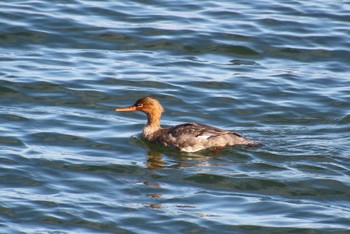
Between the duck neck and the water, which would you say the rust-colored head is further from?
the water

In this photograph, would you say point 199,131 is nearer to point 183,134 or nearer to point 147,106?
point 183,134

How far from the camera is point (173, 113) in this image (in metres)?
18.2

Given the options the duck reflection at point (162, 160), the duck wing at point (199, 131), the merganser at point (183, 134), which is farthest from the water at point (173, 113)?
the duck wing at point (199, 131)

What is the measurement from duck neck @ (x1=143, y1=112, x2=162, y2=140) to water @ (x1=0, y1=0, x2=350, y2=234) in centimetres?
23

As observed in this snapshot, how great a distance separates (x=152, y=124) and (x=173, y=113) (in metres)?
1.24

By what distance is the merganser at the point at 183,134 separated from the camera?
52.8ft

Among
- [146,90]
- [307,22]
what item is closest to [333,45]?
[307,22]

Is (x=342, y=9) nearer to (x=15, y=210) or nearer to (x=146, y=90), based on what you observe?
(x=146, y=90)

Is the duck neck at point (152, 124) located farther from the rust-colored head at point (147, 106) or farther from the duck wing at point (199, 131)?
the duck wing at point (199, 131)

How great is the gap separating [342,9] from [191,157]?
9720mm

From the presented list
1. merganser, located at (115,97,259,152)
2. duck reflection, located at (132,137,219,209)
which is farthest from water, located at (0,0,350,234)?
merganser, located at (115,97,259,152)

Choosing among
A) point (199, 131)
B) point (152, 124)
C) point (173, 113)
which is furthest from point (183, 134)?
point (173, 113)

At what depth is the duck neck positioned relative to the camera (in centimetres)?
1686

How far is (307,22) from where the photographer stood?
23.5 metres
